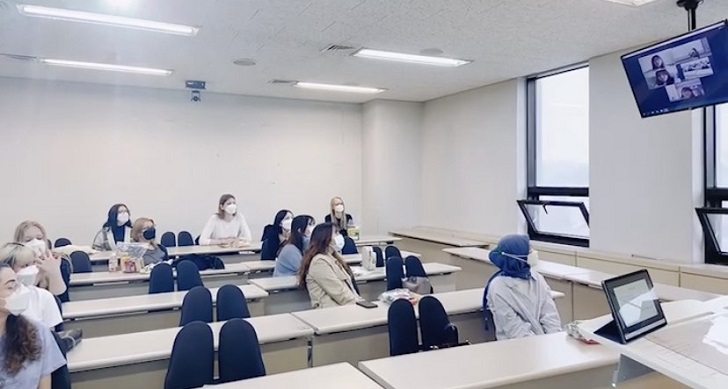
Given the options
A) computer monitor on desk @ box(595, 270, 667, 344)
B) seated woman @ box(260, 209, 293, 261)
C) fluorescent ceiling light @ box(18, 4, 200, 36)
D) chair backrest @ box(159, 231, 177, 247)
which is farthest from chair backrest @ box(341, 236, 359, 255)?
computer monitor on desk @ box(595, 270, 667, 344)

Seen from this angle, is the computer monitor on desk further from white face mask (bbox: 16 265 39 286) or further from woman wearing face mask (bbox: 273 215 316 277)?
woman wearing face mask (bbox: 273 215 316 277)

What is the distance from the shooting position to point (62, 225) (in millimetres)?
6891

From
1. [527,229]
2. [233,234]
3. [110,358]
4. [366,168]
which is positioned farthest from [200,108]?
[110,358]

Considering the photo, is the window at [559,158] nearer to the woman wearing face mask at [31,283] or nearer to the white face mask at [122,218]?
the white face mask at [122,218]

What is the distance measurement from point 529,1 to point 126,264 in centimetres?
412

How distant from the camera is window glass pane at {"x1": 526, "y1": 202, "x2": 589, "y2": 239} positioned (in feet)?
19.9

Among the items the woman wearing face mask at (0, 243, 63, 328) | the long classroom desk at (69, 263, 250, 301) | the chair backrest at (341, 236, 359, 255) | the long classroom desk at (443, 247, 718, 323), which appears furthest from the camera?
the chair backrest at (341, 236, 359, 255)

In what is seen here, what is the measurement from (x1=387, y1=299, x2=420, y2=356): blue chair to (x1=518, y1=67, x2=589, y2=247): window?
3.68m

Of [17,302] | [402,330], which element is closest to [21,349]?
[17,302]

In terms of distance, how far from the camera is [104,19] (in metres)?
4.16

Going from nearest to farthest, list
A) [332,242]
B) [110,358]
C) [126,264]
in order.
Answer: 1. [110,358]
2. [332,242]
3. [126,264]

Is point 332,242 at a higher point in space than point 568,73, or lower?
lower

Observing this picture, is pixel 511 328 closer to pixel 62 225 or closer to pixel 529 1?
pixel 529 1

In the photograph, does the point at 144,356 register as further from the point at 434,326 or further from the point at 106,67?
the point at 106,67
